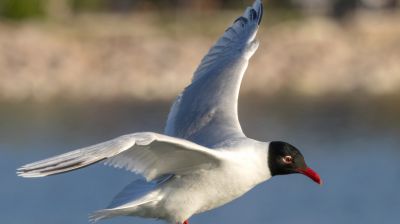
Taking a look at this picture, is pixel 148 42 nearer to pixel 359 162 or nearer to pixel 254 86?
pixel 254 86

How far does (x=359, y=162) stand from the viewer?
2102 centimetres

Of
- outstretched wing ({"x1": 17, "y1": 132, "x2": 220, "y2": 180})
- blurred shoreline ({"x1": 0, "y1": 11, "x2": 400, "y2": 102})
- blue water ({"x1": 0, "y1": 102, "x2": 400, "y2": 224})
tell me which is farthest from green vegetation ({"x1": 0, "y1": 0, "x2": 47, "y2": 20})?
outstretched wing ({"x1": 17, "y1": 132, "x2": 220, "y2": 180})

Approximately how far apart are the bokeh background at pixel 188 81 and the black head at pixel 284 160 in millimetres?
6904

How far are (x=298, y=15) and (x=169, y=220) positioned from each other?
3267 centimetres

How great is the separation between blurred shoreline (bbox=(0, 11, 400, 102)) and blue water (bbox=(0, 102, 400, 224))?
271 cm

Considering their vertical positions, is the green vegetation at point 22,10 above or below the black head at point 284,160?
below

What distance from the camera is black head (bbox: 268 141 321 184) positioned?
337 inches

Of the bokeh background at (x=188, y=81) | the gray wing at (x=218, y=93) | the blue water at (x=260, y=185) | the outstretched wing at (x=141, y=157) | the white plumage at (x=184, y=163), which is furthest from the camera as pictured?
the bokeh background at (x=188, y=81)

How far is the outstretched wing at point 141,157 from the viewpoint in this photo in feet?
24.3

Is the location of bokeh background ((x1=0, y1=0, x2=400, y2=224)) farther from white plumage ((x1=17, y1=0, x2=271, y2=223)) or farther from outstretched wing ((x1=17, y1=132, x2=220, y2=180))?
outstretched wing ((x1=17, y1=132, x2=220, y2=180))

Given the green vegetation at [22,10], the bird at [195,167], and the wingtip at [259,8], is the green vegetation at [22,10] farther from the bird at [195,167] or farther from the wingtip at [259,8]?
the bird at [195,167]

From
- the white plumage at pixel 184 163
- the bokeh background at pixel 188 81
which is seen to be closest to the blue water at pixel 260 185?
the bokeh background at pixel 188 81

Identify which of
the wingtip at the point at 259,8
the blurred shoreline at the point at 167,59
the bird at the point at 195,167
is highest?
the wingtip at the point at 259,8

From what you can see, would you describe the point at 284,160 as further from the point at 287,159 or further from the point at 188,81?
the point at 188,81
